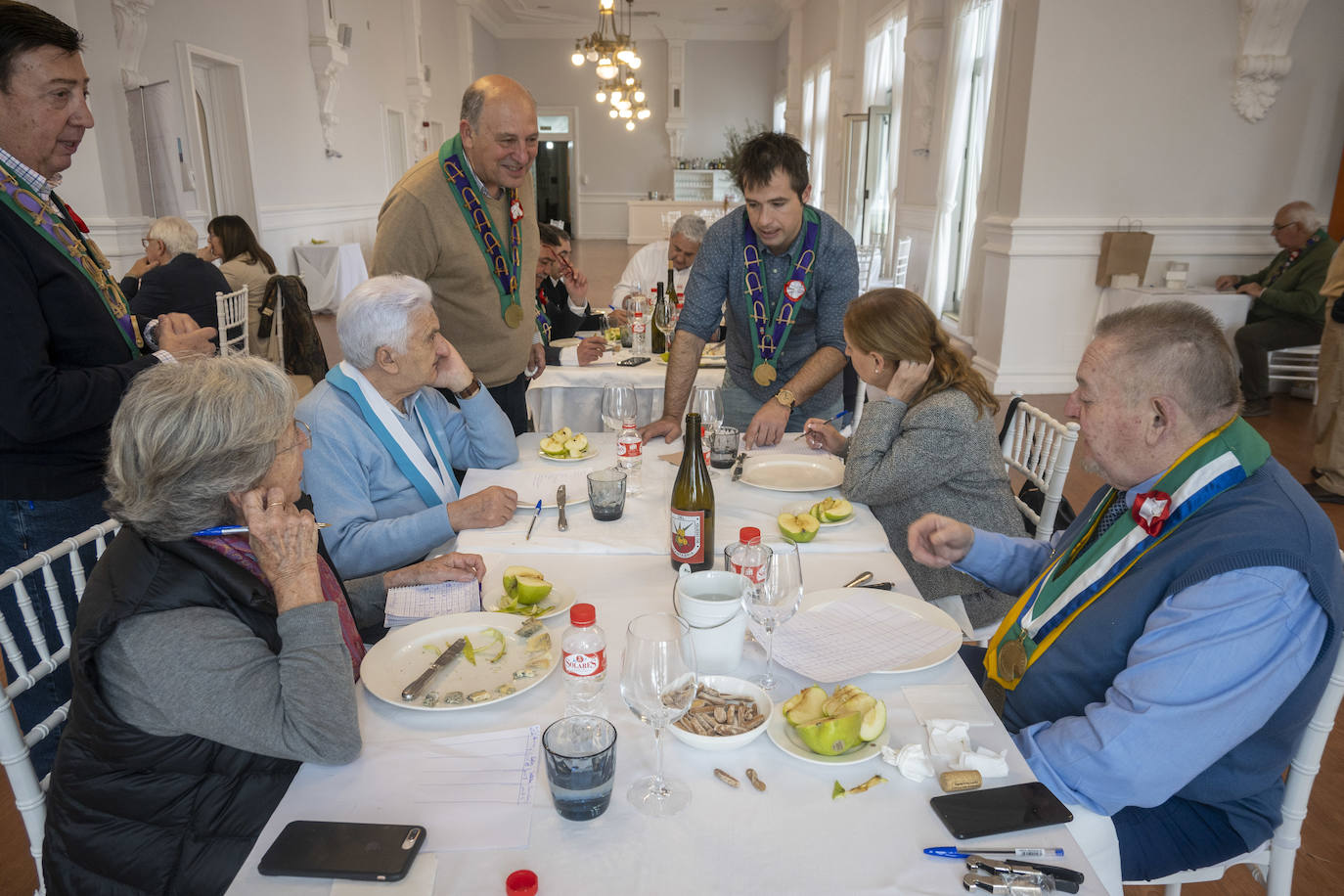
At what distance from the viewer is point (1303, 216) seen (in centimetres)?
567

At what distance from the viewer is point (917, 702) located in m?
1.26

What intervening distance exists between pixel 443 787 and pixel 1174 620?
1.02 meters

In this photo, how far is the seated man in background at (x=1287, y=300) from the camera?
18.2 ft

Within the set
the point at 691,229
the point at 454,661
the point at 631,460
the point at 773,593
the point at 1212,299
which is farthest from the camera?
the point at 1212,299

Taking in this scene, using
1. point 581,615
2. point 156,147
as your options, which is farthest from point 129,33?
point 581,615

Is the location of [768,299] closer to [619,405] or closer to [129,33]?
[619,405]

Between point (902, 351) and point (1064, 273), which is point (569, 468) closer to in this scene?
point (902, 351)

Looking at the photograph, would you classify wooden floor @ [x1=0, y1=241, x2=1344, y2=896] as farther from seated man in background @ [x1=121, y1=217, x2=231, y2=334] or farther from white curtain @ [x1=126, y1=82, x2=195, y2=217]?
white curtain @ [x1=126, y1=82, x2=195, y2=217]

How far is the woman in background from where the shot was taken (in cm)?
539

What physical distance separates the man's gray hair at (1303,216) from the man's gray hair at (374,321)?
6141 millimetres

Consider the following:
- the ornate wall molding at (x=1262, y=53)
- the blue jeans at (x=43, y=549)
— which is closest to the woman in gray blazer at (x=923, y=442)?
the blue jeans at (x=43, y=549)

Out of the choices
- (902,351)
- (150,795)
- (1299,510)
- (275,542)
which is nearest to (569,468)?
(902,351)

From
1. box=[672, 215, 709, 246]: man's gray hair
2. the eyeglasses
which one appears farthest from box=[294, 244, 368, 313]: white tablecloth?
the eyeglasses

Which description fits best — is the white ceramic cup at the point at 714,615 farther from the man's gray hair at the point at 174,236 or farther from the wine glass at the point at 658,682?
the man's gray hair at the point at 174,236
